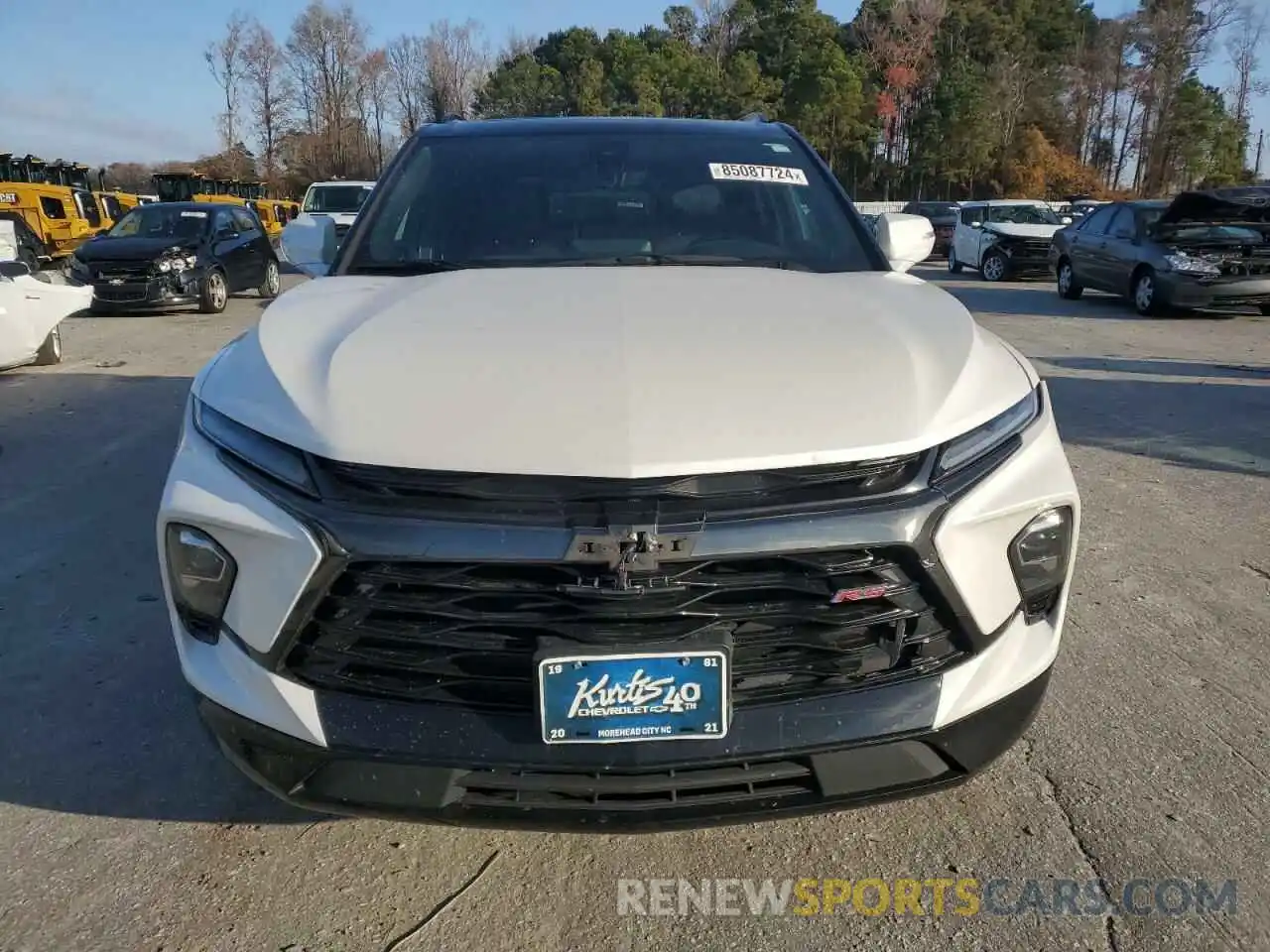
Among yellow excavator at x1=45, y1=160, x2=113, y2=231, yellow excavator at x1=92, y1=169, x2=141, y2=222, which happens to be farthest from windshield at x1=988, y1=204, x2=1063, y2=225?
yellow excavator at x1=45, y1=160, x2=113, y2=231

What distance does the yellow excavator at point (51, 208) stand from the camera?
23328mm

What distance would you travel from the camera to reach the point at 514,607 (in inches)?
71.5

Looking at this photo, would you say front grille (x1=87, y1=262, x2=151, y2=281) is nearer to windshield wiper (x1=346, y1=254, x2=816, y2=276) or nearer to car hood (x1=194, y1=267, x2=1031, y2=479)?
windshield wiper (x1=346, y1=254, x2=816, y2=276)

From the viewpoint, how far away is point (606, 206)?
3250 mm

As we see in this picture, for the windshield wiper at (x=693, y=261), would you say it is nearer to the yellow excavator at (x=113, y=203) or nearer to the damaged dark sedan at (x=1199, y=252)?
the damaged dark sedan at (x=1199, y=252)

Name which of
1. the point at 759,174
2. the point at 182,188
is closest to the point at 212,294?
the point at 759,174

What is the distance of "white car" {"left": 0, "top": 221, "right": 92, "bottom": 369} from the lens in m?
8.30

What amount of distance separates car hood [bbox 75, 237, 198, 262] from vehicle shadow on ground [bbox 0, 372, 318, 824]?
26.5ft

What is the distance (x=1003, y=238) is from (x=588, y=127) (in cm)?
1693

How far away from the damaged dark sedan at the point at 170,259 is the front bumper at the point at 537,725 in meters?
12.4

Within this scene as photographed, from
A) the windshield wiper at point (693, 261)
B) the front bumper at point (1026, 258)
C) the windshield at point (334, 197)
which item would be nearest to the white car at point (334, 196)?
the windshield at point (334, 197)

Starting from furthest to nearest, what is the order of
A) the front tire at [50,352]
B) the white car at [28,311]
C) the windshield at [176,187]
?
1. the windshield at [176,187]
2. the front tire at [50,352]
3. the white car at [28,311]

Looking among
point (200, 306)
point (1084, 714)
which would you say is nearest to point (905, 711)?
point (1084, 714)

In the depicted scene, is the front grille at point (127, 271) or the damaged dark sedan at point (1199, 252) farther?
the front grille at point (127, 271)
